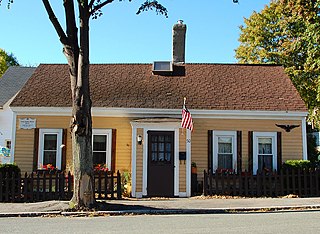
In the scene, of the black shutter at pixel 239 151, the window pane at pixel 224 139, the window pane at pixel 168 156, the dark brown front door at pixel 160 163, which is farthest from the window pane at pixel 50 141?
the black shutter at pixel 239 151

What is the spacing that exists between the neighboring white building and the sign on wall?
5.97m

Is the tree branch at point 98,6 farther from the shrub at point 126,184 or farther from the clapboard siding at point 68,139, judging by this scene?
the shrub at point 126,184

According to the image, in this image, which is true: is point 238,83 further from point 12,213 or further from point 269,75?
point 12,213

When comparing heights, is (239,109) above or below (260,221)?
above

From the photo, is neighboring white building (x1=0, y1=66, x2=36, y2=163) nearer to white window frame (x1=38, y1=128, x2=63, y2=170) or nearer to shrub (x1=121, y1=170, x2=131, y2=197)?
white window frame (x1=38, y1=128, x2=63, y2=170)

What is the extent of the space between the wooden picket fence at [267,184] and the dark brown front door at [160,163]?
1529mm

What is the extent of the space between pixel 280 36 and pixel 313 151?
920cm

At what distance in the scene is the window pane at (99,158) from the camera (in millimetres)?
16516

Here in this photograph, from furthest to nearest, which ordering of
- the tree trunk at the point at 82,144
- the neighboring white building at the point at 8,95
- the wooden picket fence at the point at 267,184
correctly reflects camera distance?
1. the neighboring white building at the point at 8,95
2. the wooden picket fence at the point at 267,184
3. the tree trunk at the point at 82,144

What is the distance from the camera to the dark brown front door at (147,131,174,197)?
50.8ft

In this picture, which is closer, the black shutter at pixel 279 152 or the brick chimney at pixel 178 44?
the black shutter at pixel 279 152

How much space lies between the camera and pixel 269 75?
19641mm

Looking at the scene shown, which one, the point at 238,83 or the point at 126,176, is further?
the point at 238,83

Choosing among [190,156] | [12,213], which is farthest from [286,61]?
[12,213]
